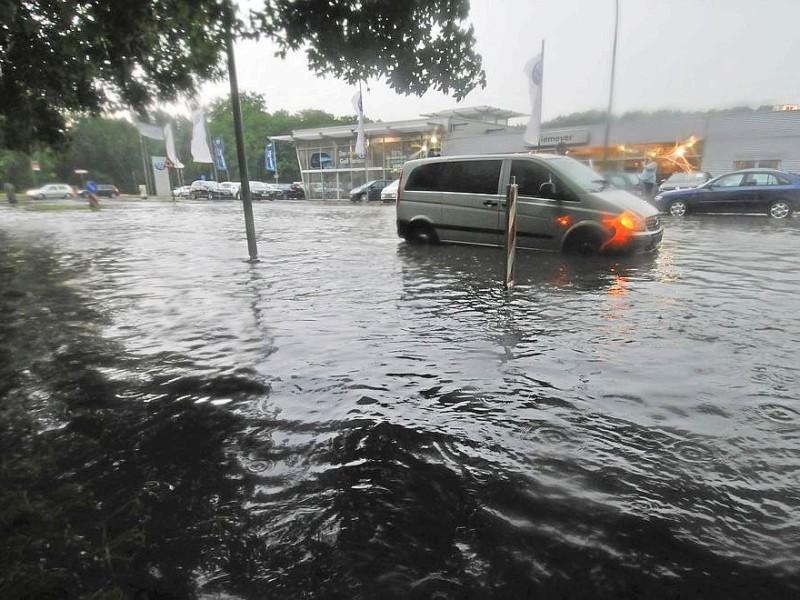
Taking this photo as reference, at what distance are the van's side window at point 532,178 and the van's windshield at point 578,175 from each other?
15 cm

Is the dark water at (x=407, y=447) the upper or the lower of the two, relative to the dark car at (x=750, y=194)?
lower

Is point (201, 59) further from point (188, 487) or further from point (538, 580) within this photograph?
point (538, 580)

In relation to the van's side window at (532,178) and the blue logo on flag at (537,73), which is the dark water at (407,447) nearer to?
the van's side window at (532,178)

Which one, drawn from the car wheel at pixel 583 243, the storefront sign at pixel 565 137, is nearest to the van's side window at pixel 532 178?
the car wheel at pixel 583 243

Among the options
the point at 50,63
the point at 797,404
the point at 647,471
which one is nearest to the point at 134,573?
the point at 647,471

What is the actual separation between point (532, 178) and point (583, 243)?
4.74 ft

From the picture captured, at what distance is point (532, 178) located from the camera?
8.49 meters

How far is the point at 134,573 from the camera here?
6.10ft

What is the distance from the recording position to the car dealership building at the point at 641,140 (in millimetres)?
26344

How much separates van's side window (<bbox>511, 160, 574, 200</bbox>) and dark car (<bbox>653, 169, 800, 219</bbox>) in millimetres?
11108

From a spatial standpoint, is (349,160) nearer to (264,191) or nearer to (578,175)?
(264,191)

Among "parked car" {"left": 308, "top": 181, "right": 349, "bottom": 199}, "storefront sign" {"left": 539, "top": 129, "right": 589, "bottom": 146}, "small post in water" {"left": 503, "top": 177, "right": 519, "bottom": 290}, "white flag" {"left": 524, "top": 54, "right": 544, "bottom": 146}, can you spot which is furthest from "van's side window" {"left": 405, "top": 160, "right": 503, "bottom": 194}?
"parked car" {"left": 308, "top": 181, "right": 349, "bottom": 199}

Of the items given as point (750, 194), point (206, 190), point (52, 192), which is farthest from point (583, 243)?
point (52, 192)

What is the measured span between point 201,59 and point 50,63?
11.2 feet
